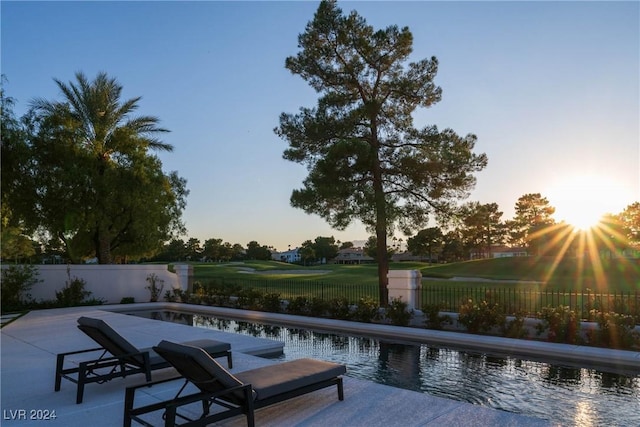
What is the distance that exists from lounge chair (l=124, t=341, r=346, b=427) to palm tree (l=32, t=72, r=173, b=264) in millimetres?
19223

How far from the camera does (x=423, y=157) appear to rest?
53.3ft

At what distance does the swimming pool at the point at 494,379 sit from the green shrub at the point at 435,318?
2.12 m

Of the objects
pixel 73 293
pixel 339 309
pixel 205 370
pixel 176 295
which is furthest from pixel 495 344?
pixel 73 293

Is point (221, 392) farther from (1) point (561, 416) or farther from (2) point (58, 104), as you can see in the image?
(2) point (58, 104)

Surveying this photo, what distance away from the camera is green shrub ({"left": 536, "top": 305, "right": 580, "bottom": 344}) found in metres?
10.6

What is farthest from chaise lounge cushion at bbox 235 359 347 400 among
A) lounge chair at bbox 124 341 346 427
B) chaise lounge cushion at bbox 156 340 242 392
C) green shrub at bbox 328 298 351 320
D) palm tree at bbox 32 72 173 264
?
palm tree at bbox 32 72 173 264

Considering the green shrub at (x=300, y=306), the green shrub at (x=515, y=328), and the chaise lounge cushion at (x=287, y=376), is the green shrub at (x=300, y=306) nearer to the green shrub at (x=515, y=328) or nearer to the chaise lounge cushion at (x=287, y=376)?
the green shrub at (x=515, y=328)

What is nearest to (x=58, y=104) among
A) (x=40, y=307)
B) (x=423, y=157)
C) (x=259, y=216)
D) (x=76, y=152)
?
(x=76, y=152)

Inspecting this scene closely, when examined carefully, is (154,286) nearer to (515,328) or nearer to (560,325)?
(515,328)

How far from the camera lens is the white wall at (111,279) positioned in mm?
20125

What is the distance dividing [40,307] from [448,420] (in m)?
19.3

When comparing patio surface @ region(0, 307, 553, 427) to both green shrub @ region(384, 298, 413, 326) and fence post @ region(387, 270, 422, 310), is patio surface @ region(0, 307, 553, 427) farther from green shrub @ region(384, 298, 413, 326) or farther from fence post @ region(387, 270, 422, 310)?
fence post @ region(387, 270, 422, 310)

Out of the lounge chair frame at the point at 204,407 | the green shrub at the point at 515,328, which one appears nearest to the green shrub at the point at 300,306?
the green shrub at the point at 515,328

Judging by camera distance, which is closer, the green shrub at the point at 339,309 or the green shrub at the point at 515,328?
the green shrub at the point at 515,328
